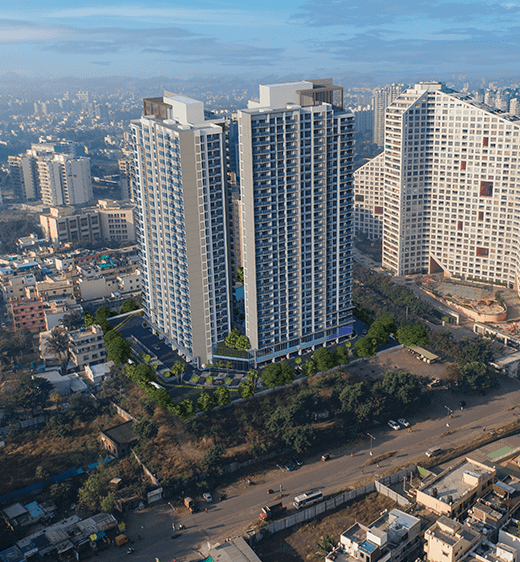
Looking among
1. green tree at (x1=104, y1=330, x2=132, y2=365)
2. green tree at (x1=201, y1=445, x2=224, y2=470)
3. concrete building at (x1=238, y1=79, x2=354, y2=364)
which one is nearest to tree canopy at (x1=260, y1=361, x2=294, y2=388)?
concrete building at (x1=238, y1=79, x2=354, y2=364)

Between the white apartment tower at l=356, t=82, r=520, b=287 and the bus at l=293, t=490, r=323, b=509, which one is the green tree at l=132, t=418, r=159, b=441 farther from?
the white apartment tower at l=356, t=82, r=520, b=287

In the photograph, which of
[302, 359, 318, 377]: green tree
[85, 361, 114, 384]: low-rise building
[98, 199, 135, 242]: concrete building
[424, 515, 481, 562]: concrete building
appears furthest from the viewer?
[98, 199, 135, 242]: concrete building

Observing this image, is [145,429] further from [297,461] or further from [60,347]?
[60,347]

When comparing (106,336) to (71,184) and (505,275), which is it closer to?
(505,275)

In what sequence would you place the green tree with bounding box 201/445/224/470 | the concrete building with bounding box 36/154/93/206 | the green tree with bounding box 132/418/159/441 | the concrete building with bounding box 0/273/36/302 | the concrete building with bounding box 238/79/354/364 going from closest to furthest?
the green tree with bounding box 201/445/224/470 → the green tree with bounding box 132/418/159/441 → the concrete building with bounding box 238/79/354/364 → the concrete building with bounding box 0/273/36/302 → the concrete building with bounding box 36/154/93/206

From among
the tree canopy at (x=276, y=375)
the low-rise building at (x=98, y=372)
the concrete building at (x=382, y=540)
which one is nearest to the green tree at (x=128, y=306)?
the low-rise building at (x=98, y=372)

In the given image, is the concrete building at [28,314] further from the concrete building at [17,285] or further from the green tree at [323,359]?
the green tree at [323,359]

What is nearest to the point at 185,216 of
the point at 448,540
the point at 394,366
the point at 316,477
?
the point at 316,477
